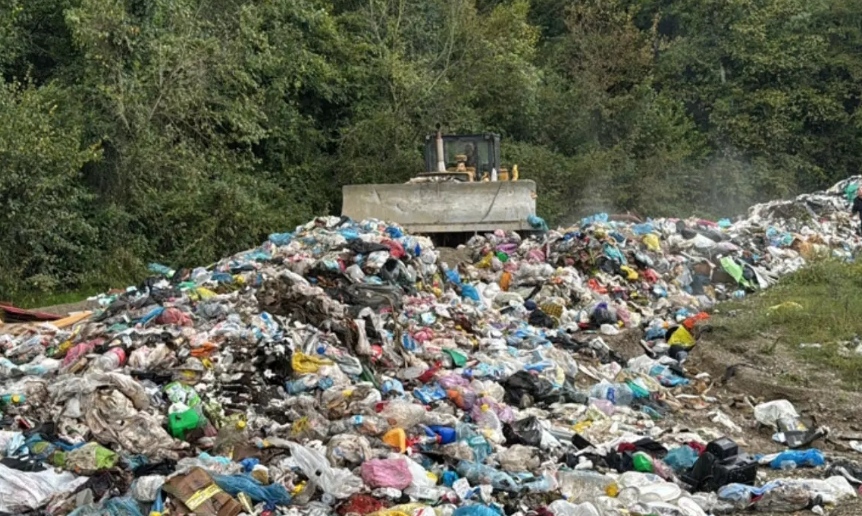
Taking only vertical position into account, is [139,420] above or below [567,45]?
below

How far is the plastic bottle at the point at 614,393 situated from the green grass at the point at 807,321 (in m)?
1.75

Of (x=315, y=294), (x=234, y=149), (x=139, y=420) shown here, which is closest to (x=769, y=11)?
(x=234, y=149)

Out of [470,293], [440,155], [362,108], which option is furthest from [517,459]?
[362,108]

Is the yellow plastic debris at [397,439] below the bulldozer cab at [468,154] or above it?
below

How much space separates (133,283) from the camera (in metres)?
14.6

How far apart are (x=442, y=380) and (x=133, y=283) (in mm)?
8869

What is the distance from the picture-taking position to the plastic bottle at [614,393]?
7094mm

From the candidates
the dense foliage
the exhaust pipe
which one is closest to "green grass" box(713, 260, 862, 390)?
the exhaust pipe

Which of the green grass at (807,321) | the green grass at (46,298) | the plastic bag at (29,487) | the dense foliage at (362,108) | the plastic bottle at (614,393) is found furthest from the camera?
the dense foliage at (362,108)

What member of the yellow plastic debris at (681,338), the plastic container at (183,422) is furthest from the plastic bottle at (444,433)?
the yellow plastic debris at (681,338)

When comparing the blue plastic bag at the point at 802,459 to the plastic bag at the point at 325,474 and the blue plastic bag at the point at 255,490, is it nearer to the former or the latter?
the plastic bag at the point at 325,474

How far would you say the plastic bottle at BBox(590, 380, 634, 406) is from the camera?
709 centimetres

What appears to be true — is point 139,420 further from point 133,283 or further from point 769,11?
point 769,11

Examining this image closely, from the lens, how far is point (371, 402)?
6.15 meters
